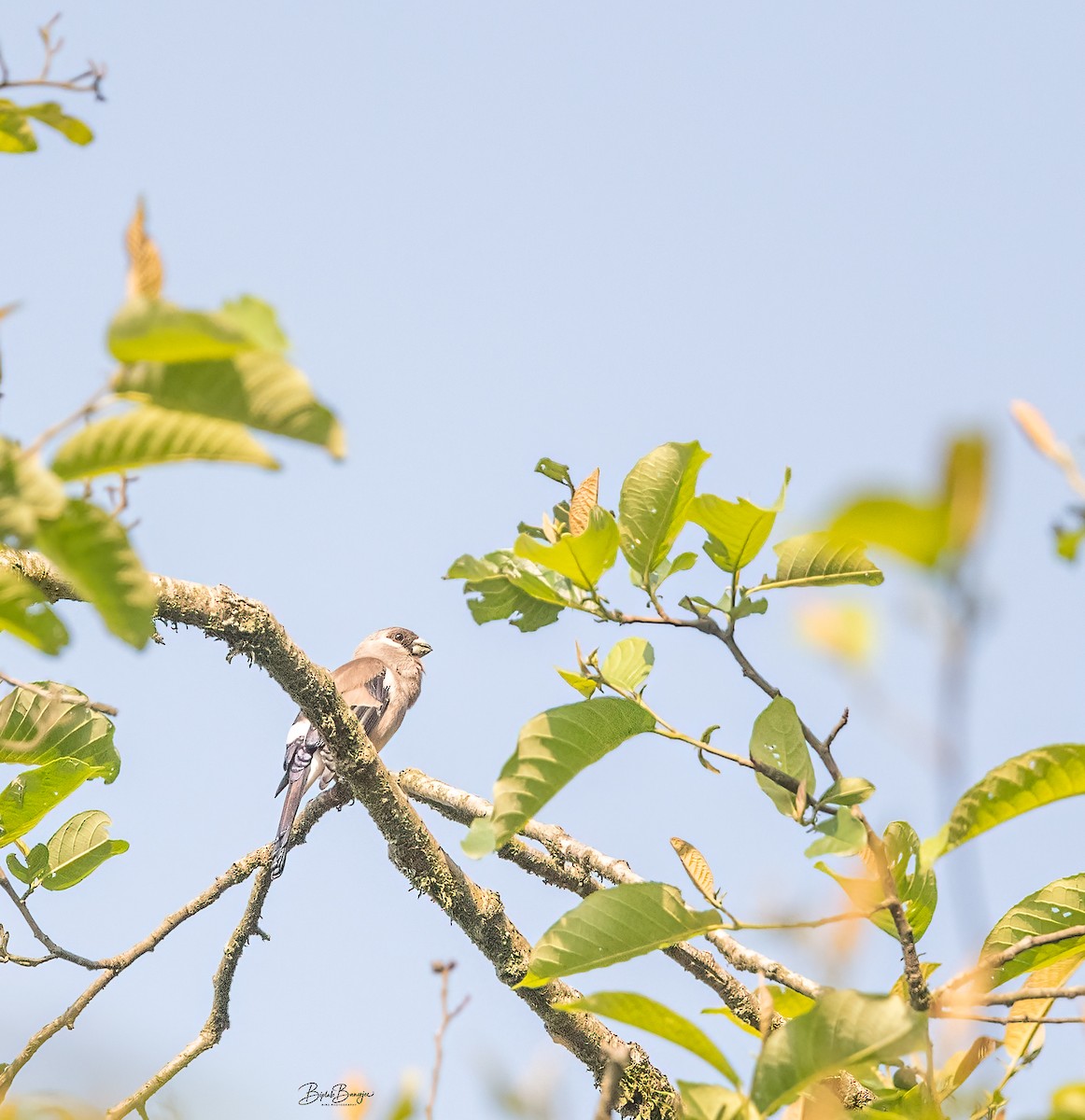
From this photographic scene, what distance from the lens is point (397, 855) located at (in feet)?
13.2

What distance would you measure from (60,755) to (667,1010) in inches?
73.7

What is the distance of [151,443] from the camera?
1595mm

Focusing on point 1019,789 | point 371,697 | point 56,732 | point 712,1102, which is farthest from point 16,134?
point 371,697

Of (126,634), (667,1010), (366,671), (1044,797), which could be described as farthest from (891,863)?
(366,671)

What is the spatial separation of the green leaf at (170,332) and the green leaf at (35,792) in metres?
1.97

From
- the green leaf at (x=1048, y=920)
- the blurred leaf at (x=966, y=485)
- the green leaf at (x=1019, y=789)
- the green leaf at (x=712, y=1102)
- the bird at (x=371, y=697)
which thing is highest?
the bird at (x=371, y=697)

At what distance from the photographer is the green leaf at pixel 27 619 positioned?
1749mm

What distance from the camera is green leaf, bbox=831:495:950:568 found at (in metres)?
0.87

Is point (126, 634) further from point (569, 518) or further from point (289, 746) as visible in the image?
point (289, 746)

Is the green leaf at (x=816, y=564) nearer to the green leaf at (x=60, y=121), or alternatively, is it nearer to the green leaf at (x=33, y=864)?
the green leaf at (x=60, y=121)

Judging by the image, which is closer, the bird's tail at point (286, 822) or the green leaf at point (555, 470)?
the green leaf at point (555, 470)

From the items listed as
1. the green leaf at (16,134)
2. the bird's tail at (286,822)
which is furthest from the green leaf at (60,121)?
the bird's tail at (286,822)

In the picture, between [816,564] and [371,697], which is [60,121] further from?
[371,697]

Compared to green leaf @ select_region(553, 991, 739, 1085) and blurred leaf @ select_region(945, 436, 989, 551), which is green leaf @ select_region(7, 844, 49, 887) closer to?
green leaf @ select_region(553, 991, 739, 1085)
